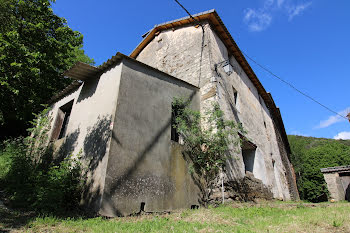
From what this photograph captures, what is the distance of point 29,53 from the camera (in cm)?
865

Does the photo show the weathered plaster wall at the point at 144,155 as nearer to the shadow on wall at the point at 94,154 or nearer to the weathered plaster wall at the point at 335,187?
the shadow on wall at the point at 94,154

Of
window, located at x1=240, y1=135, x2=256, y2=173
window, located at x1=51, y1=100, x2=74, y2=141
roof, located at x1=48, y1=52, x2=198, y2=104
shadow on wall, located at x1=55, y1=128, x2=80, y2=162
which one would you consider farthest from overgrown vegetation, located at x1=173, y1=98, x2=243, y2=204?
window, located at x1=51, y1=100, x2=74, y2=141

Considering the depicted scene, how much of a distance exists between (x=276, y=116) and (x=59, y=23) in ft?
53.6

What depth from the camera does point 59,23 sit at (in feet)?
35.9

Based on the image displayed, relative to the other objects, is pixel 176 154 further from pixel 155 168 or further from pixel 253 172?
pixel 253 172

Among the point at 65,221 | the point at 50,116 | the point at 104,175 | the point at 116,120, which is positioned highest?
the point at 50,116

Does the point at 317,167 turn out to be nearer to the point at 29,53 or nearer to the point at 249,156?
the point at 249,156

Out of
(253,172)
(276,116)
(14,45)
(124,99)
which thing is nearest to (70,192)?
(124,99)

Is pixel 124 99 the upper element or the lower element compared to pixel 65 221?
upper

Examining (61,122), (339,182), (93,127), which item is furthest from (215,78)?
A: (339,182)

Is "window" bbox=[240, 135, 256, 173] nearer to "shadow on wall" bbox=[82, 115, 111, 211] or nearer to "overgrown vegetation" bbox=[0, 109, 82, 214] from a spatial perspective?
"shadow on wall" bbox=[82, 115, 111, 211]

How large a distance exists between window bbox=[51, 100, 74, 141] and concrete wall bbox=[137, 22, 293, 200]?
4559 millimetres

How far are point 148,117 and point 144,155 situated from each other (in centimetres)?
113

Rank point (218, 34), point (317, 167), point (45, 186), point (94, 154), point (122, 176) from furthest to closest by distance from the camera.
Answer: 1. point (317, 167)
2. point (218, 34)
3. point (94, 154)
4. point (45, 186)
5. point (122, 176)
